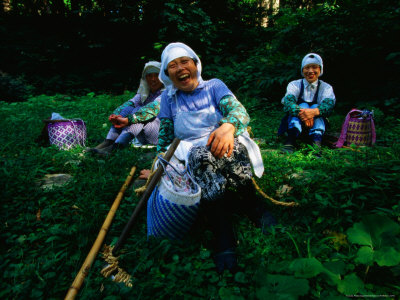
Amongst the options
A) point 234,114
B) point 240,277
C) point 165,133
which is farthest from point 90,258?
point 234,114

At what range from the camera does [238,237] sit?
1.84m

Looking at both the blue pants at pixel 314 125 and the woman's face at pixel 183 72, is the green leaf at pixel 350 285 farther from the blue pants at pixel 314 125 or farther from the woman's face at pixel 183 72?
the blue pants at pixel 314 125

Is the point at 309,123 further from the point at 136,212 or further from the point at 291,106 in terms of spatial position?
the point at 136,212

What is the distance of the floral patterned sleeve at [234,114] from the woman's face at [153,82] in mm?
2467

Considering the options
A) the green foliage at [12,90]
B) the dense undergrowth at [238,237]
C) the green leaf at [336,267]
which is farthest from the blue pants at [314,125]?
the green foliage at [12,90]

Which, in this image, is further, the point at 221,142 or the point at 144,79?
the point at 144,79

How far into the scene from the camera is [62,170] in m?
3.25

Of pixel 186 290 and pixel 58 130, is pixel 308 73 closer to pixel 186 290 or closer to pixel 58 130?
pixel 186 290

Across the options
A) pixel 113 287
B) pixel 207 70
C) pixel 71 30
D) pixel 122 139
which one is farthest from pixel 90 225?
pixel 71 30

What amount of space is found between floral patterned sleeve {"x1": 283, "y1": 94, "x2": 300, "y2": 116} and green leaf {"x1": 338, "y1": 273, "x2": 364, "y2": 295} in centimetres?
290

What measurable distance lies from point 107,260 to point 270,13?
12314mm

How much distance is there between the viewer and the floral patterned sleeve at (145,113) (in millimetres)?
4152

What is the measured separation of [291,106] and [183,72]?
2.34m

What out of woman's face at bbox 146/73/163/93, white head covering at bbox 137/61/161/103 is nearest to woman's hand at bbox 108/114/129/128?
white head covering at bbox 137/61/161/103
